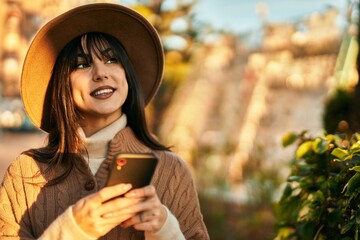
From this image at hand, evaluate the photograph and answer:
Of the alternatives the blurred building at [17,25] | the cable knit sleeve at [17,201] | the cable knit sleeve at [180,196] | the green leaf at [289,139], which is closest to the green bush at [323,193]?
the green leaf at [289,139]

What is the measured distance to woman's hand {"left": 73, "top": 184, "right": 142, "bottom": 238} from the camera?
76.7 inches

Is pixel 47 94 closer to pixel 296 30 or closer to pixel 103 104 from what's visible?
pixel 103 104

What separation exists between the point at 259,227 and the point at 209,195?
4.84 feet

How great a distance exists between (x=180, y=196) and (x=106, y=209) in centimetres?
50

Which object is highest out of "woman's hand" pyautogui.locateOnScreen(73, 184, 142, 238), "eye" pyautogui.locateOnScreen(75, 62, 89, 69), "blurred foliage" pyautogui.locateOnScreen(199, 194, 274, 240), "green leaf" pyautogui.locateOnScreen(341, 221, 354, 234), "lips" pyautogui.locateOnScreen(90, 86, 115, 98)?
"eye" pyautogui.locateOnScreen(75, 62, 89, 69)

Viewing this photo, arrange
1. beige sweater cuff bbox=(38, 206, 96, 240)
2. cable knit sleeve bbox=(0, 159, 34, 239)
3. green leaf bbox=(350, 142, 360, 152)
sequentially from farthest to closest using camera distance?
green leaf bbox=(350, 142, 360, 152) < cable knit sleeve bbox=(0, 159, 34, 239) < beige sweater cuff bbox=(38, 206, 96, 240)

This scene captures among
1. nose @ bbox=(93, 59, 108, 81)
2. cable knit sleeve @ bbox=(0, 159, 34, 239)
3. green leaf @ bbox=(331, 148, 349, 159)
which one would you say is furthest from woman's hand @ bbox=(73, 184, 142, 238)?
green leaf @ bbox=(331, 148, 349, 159)

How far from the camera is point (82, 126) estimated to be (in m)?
2.47

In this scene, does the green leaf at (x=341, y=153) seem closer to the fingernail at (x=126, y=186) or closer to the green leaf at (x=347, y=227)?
the green leaf at (x=347, y=227)

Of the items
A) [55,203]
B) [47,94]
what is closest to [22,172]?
[55,203]

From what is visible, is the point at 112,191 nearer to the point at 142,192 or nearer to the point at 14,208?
the point at 142,192

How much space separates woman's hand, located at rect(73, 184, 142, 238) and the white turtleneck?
1.22 feet

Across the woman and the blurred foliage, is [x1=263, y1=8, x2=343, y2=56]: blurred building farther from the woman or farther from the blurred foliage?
the woman

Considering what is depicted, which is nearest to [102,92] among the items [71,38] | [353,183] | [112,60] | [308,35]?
[112,60]
